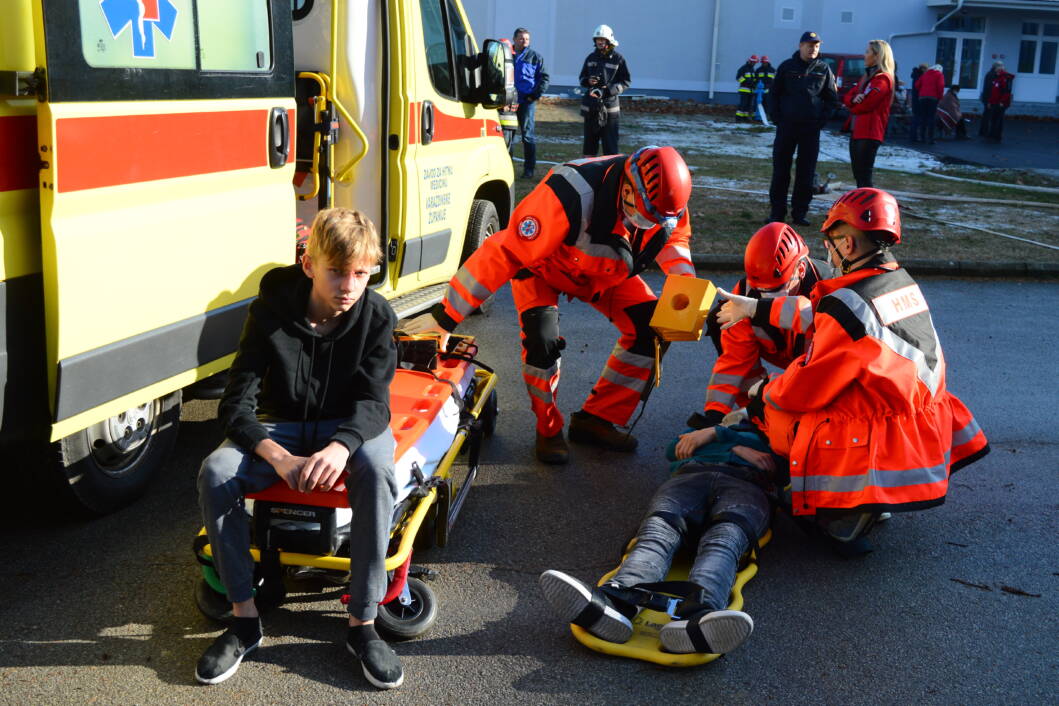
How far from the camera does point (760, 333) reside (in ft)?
16.1

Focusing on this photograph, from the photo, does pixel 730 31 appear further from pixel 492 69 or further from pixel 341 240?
pixel 341 240

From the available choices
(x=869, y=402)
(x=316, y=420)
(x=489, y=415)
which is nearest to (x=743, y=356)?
(x=869, y=402)

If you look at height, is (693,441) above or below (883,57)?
below

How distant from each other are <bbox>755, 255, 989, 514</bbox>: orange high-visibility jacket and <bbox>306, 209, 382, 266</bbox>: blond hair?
1700mm

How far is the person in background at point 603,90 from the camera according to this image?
43.1ft

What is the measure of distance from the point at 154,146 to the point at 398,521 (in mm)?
1595

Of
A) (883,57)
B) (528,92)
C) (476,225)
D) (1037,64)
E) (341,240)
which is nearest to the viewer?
(341,240)

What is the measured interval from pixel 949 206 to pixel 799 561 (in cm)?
1026

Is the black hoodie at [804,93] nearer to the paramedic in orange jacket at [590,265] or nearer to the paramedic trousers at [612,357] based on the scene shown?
the paramedic in orange jacket at [590,265]

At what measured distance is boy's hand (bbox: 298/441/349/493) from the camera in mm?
3160

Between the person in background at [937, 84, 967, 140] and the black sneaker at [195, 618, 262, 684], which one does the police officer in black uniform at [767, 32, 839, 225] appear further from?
the person in background at [937, 84, 967, 140]

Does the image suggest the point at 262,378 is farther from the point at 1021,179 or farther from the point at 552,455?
the point at 1021,179

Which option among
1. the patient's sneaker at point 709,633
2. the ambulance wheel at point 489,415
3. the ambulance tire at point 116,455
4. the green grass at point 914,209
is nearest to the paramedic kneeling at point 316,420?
the patient's sneaker at point 709,633

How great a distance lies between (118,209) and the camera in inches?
145
